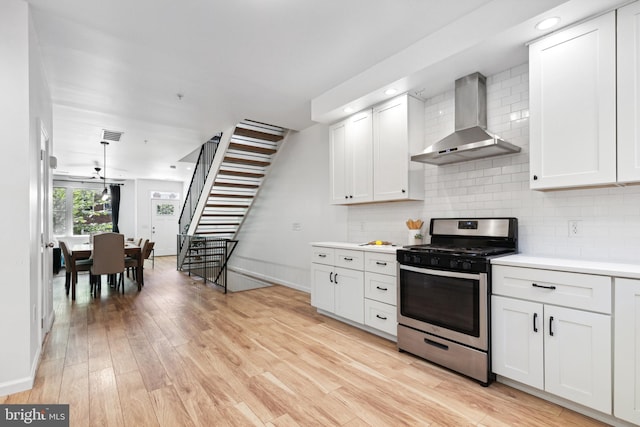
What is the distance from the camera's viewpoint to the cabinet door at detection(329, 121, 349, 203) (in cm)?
392

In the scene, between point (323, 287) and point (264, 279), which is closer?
point (323, 287)

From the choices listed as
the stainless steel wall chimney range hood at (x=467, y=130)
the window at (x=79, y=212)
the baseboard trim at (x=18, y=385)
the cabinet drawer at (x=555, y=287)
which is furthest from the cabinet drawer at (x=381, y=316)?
the window at (x=79, y=212)

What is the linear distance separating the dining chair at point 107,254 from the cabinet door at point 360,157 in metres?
4.01

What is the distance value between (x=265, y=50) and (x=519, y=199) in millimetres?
2643

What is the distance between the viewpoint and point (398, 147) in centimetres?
327

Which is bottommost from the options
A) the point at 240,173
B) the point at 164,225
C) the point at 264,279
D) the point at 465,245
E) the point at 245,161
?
the point at 264,279

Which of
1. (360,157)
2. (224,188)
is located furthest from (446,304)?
(224,188)

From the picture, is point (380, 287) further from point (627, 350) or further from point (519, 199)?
point (627, 350)

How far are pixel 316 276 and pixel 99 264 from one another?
3.66 meters

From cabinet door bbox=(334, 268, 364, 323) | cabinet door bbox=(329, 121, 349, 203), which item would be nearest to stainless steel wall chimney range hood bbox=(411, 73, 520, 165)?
cabinet door bbox=(329, 121, 349, 203)

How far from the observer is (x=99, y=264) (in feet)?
16.3

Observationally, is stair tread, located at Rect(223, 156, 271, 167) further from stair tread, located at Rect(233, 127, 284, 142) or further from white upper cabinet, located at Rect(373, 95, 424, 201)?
white upper cabinet, located at Rect(373, 95, 424, 201)

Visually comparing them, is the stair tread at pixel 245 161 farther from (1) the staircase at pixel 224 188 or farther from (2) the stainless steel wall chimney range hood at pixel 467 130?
(2) the stainless steel wall chimney range hood at pixel 467 130

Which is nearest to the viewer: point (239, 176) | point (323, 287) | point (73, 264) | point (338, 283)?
point (338, 283)
